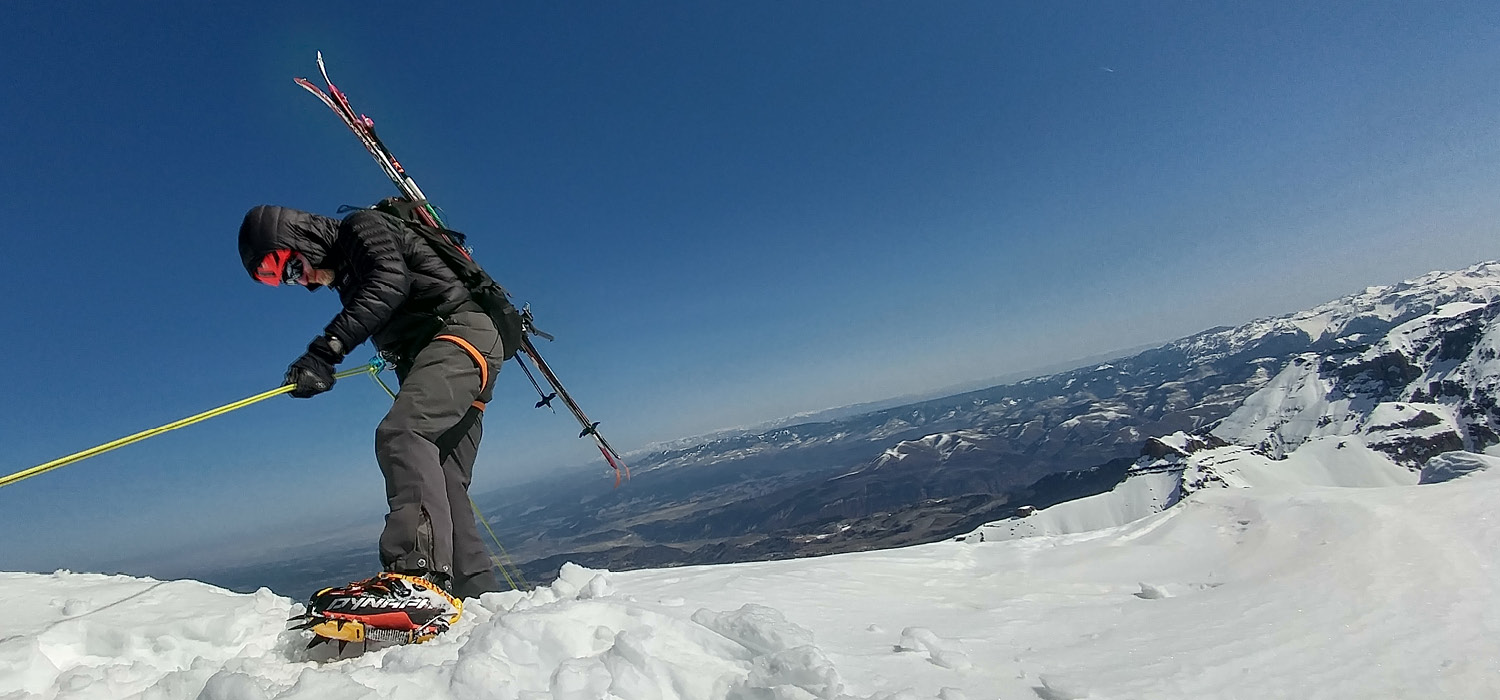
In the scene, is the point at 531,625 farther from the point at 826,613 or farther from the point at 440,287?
the point at 440,287

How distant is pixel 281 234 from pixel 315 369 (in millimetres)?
989

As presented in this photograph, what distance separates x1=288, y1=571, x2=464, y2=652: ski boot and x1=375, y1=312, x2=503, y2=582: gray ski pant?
15.8 inches

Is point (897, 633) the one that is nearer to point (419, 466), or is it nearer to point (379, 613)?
point (379, 613)

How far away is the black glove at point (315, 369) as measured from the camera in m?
3.96

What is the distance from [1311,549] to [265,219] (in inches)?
313

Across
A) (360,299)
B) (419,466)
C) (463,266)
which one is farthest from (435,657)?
(463,266)

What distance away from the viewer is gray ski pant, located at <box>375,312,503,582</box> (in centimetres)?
372

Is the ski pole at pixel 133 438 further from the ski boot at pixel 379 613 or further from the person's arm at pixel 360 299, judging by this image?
the ski boot at pixel 379 613

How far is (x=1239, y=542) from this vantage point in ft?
18.4

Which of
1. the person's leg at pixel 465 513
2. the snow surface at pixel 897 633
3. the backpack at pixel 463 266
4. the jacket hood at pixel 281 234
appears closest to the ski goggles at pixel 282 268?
the jacket hood at pixel 281 234

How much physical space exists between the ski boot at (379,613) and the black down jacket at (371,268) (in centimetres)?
173

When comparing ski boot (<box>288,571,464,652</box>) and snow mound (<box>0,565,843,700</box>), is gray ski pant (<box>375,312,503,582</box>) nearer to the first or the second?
ski boot (<box>288,571,464,652</box>)

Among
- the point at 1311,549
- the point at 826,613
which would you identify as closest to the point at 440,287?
the point at 826,613

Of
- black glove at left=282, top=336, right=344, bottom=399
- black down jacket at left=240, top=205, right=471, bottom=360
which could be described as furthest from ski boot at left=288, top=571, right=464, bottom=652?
black down jacket at left=240, top=205, right=471, bottom=360
